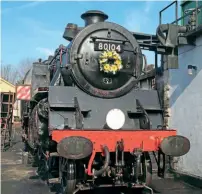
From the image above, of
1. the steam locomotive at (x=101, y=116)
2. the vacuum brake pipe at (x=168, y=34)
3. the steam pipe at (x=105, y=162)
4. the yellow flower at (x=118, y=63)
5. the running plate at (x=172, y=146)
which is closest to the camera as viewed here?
the steam pipe at (x=105, y=162)

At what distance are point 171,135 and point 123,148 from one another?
2.96 ft

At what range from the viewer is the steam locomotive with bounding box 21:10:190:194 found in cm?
518

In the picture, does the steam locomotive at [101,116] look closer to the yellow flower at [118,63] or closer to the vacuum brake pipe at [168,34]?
the yellow flower at [118,63]

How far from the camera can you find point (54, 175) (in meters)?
6.85

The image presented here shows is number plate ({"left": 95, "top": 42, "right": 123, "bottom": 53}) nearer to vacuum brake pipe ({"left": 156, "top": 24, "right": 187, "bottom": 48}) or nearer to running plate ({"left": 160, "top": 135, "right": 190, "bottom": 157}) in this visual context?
vacuum brake pipe ({"left": 156, "top": 24, "right": 187, "bottom": 48})

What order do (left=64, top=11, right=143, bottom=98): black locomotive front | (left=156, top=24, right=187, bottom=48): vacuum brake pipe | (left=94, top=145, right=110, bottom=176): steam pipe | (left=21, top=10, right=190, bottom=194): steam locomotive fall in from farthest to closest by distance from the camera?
1. (left=156, top=24, right=187, bottom=48): vacuum brake pipe
2. (left=64, top=11, right=143, bottom=98): black locomotive front
3. (left=21, top=10, right=190, bottom=194): steam locomotive
4. (left=94, top=145, right=110, bottom=176): steam pipe

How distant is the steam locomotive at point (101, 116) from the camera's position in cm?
518

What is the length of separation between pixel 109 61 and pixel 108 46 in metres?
0.29

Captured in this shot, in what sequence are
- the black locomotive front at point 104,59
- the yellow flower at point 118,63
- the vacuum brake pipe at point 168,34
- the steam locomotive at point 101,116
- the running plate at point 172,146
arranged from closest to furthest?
the steam locomotive at point 101,116
the running plate at point 172,146
the black locomotive front at point 104,59
the yellow flower at point 118,63
the vacuum brake pipe at point 168,34

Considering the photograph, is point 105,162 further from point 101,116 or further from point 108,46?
point 108,46

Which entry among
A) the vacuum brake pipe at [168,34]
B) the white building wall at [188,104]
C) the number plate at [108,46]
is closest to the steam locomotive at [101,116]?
the number plate at [108,46]

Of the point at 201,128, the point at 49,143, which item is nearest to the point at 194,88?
the point at 201,128

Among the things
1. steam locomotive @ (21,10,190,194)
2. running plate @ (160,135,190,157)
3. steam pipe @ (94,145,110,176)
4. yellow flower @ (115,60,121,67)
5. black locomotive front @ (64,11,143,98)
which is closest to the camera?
steam pipe @ (94,145,110,176)

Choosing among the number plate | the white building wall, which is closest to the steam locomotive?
the number plate
